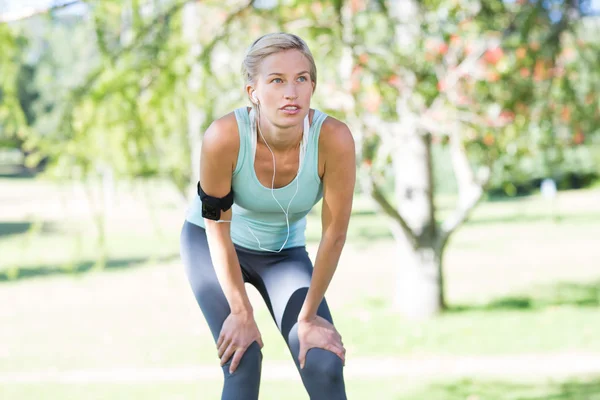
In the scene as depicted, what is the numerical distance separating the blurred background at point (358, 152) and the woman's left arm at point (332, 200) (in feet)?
7.07

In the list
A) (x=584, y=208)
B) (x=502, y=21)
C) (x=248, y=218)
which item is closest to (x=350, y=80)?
(x=502, y=21)

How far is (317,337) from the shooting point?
2250 millimetres

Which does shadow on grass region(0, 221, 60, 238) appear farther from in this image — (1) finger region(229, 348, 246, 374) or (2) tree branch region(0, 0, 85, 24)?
(1) finger region(229, 348, 246, 374)

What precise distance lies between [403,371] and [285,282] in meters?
4.68

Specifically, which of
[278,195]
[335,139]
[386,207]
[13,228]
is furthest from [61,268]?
[335,139]

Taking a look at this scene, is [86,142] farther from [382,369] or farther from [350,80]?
[382,369]

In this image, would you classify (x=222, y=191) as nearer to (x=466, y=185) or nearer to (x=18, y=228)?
(x=466, y=185)

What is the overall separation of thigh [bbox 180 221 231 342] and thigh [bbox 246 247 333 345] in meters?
0.14

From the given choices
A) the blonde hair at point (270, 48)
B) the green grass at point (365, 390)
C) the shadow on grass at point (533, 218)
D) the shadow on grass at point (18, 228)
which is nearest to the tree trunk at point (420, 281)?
the green grass at point (365, 390)

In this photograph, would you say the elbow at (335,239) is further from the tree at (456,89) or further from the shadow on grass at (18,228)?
the shadow on grass at (18,228)

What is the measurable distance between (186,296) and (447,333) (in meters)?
4.18

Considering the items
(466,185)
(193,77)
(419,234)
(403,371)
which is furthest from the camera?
(419,234)

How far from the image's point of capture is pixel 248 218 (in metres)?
2.46

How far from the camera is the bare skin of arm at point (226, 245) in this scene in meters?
2.22
